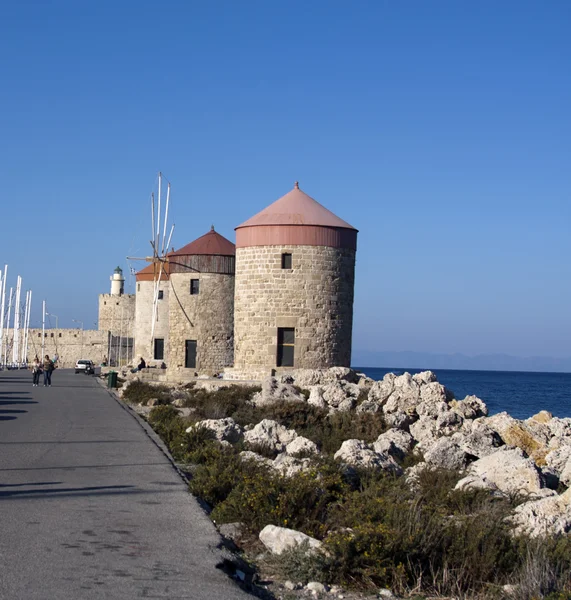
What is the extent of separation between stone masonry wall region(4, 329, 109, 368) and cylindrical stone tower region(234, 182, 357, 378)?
168 ft

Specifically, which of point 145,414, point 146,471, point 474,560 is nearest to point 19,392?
point 145,414

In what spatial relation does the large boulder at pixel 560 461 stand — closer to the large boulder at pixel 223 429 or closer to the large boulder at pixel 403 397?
the large boulder at pixel 223 429

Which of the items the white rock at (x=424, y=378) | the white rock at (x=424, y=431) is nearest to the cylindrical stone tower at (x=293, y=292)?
the white rock at (x=424, y=378)

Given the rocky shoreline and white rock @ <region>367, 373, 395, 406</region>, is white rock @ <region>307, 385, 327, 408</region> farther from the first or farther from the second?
white rock @ <region>367, 373, 395, 406</region>

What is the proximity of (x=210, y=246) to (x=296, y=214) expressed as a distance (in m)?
10.6

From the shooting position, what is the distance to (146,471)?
10.7m

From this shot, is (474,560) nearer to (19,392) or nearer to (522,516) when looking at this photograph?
(522,516)

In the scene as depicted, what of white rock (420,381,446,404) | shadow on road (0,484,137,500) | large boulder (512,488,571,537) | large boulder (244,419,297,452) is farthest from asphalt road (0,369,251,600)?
white rock (420,381,446,404)

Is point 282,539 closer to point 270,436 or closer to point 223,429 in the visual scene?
point 270,436

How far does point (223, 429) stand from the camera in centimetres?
1495

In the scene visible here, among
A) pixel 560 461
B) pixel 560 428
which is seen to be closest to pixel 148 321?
pixel 560 428

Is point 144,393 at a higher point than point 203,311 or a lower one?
lower

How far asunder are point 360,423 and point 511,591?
1152 centimetres

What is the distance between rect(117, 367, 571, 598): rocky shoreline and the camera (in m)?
8.97
